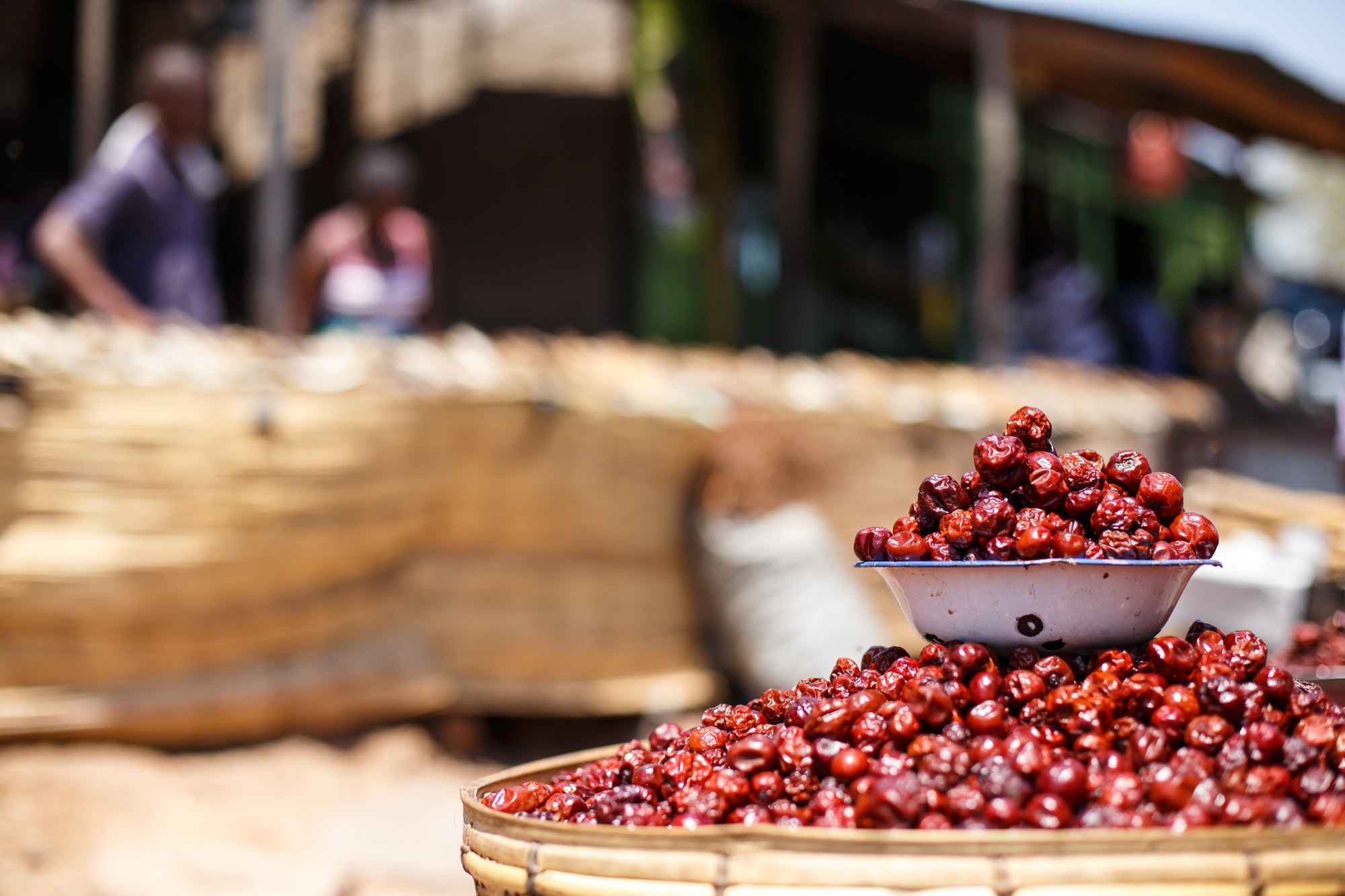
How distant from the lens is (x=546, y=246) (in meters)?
6.99

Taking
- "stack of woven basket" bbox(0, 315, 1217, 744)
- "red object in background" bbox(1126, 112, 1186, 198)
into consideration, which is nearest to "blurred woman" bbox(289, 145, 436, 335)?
"stack of woven basket" bbox(0, 315, 1217, 744)

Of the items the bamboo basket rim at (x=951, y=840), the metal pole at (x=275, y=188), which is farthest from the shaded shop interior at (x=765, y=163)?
the bamboo basket rim at (x=951, y=840)

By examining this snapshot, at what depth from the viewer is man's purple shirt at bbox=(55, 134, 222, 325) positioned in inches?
157

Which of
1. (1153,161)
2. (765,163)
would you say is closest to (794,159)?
(765,163)

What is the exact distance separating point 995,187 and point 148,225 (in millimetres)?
3947

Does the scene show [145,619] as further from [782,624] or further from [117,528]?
[782,624]

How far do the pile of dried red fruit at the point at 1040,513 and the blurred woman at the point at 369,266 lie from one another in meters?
3.32

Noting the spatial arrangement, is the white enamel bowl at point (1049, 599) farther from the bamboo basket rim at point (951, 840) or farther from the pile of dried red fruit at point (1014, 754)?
the bamboo basket rim at point (951, 840)

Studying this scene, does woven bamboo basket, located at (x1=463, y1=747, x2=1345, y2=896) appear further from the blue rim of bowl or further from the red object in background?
the red object in background

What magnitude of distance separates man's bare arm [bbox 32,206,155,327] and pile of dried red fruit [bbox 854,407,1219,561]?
307 cm

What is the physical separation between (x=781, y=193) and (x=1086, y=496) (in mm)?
5142

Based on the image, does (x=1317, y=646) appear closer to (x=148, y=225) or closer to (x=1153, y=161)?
(x=148, y=225)

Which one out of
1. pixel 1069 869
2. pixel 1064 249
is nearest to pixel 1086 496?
pixel 1069 869

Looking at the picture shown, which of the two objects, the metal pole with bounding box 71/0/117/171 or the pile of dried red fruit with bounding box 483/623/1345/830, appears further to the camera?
the metal pole with bounding box 71/0/117/171
